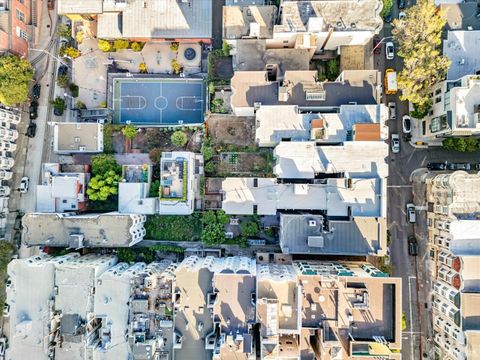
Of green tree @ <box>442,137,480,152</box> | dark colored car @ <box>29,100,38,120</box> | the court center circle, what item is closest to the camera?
green tree @ <box>442,137,480,152</box>

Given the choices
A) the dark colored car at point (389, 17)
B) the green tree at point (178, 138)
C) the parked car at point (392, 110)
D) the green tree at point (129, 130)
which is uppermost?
the dark colored car at point (389, 17)

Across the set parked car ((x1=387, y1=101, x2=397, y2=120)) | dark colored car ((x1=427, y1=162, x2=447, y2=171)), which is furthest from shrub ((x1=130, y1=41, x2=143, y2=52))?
dark colored car ((x1=427, y1=162, x2=447, y2=171))

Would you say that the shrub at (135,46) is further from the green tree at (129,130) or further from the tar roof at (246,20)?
the tar roof at (246,20)

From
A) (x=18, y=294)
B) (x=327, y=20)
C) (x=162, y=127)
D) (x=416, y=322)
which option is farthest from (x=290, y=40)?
(x=18, y=294)

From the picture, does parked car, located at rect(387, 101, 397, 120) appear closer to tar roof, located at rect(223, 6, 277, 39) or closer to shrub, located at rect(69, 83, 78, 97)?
tar roof, located at rect(223, 6, 277, 39)

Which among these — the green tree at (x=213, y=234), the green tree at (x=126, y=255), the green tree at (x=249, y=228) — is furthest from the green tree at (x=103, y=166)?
the green tree at (x=249, y=228)

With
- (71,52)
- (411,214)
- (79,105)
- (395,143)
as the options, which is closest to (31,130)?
(79,105)
